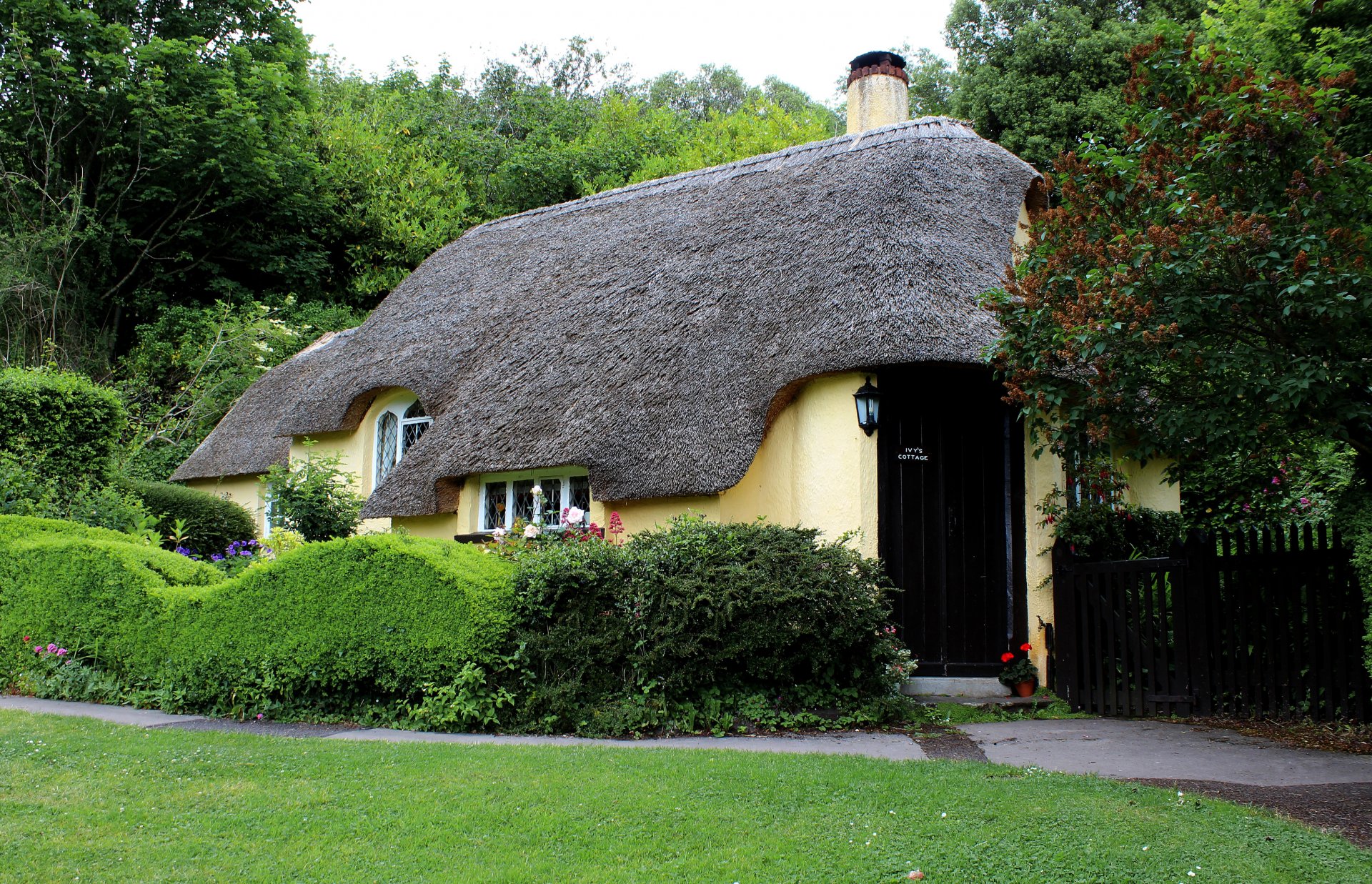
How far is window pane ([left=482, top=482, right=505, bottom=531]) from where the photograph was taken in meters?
12.3

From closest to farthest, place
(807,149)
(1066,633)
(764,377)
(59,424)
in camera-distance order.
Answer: (1066,633)
(764,377)
(59,424)
(807,149)

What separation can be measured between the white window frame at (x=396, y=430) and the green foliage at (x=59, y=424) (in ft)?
10.7

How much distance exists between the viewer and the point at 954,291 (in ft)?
32.1

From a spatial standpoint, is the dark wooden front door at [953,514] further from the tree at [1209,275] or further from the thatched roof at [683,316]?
the tree at [1209,275]

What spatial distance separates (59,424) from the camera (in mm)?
11914

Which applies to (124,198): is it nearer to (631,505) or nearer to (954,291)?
(631,505)

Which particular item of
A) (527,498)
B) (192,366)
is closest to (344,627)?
(527,498)

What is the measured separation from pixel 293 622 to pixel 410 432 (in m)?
6.81

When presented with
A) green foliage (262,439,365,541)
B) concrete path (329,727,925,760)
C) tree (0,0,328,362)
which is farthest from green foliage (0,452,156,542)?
tree (0,0,328,362)

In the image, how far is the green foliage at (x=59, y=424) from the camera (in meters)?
11.6

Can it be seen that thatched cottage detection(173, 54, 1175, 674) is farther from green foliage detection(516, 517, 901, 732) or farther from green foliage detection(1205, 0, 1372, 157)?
green foliage detection(1205, 0, 1372, 157)

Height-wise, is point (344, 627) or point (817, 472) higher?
point (817, 472)

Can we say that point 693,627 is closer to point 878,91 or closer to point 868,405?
point 868,405

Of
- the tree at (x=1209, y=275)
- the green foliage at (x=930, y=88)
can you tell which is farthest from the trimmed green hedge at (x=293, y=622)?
the green foliage at (x=930, y=88)
